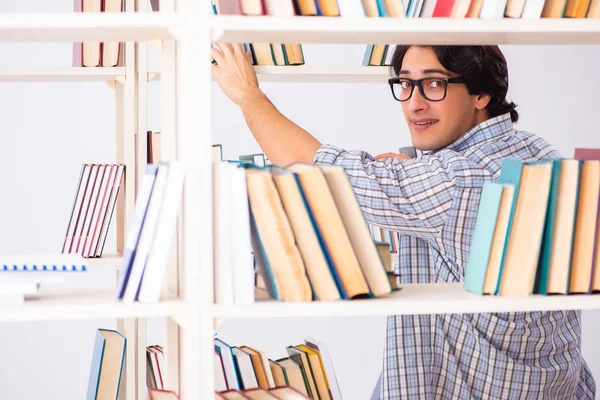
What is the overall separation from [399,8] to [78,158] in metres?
2.78

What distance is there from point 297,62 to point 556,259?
1.25m

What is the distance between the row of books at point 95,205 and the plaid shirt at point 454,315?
1.07 m

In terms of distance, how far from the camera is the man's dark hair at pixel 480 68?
1740 mm

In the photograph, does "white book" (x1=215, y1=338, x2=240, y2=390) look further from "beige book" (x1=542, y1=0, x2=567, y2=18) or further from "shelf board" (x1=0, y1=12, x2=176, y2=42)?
"beige book" (x1=542, y1=0, x2=567, y2=18)

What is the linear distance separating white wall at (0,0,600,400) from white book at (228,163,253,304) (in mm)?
2655

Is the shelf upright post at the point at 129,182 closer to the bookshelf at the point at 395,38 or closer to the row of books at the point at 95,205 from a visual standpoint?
the row of books at the point at 95,205

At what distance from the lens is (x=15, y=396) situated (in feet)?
12.2

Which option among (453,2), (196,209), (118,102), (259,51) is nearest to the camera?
(196,209)

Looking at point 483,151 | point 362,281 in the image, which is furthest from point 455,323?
point 362,281

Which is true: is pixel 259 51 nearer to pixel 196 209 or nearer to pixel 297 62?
pixel 297 62

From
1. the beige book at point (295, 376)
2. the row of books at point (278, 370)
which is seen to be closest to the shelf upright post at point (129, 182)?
the row of books at point (278, 370)

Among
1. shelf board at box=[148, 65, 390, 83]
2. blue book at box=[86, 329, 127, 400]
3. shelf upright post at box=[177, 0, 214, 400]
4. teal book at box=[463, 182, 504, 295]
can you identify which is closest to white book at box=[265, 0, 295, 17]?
shelf upright post at box=[177, 0, 214, 400]

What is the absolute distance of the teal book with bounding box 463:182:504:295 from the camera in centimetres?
121

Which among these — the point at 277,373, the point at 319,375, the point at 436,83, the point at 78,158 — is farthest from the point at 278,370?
the point at 78,158
